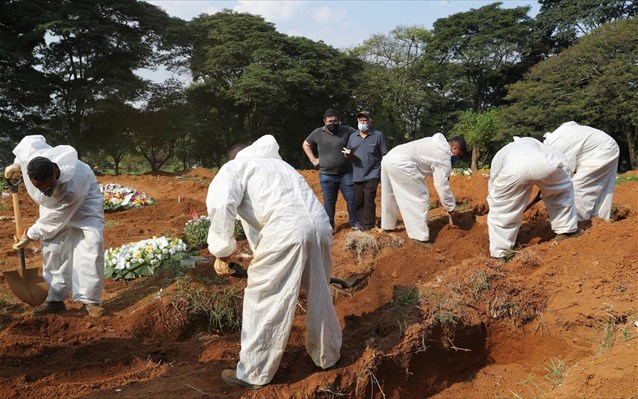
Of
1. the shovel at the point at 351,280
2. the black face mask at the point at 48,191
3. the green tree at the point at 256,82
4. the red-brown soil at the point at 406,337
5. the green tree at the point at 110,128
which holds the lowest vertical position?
the red-brown soil at the point at 406,337

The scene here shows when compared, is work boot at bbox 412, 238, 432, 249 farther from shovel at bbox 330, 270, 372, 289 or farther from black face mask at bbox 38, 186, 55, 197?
black face mask at bbox 38, 186, 55, 197

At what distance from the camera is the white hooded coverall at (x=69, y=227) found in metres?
4.65

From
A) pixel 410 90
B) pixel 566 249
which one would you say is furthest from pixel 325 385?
pixel 410 90

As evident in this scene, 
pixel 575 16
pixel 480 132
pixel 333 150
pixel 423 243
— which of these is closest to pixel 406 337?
pixel 423 243

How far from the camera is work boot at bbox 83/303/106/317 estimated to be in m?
4.76

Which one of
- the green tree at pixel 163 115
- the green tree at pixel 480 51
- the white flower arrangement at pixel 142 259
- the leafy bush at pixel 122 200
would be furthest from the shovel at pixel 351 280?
the green tree at pixel 480 51

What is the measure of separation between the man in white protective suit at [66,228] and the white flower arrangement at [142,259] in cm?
95

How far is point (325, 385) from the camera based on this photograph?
3408 millimetres

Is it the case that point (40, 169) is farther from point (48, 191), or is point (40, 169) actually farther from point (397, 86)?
point (397, 86)

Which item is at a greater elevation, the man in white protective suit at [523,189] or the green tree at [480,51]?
→ the green tree at [480,51]

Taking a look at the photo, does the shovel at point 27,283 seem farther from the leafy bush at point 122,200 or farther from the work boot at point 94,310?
the leafy bush at point 122,200

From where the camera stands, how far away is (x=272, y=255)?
10.4 feet

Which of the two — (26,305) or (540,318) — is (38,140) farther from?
(540,318)

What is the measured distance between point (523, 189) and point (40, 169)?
4635 millimetres
